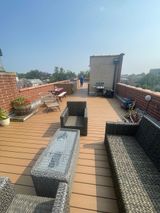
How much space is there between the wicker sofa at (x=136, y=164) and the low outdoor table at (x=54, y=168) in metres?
0.66

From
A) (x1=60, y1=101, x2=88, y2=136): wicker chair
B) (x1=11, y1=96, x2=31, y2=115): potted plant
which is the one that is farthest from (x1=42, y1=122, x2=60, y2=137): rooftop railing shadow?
(x1=11, y1=96, x2=31, y2=115): potted plant

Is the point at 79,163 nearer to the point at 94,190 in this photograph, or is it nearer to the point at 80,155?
the point at 80,155

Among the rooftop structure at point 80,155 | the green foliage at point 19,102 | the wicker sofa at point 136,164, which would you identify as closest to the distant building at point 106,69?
the rooftop structure at point 80,155

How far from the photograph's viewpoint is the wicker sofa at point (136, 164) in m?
1.22

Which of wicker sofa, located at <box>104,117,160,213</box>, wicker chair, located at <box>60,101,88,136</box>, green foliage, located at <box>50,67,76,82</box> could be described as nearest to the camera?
wicker sofa, located at <box>104,117,160,213</box>

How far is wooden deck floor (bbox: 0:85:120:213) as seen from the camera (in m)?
1.60

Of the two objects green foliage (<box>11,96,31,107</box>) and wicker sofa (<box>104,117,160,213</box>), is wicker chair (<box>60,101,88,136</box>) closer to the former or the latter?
wicker sofa (<box>104,117,160,213</box>)

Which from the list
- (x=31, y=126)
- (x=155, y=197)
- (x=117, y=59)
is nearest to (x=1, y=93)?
(x=31, y=126)

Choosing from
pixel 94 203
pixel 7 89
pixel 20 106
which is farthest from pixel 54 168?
pixel 7 89

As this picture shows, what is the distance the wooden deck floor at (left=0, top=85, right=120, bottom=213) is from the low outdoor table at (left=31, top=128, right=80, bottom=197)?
33 centimetres

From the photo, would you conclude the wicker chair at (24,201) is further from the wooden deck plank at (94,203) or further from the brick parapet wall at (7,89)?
the brick parapet wall at (7,89)

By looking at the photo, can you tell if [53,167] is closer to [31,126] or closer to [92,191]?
[92,191]

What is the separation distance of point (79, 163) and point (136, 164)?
1.01 m

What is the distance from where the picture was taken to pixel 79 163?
7.34 ft
